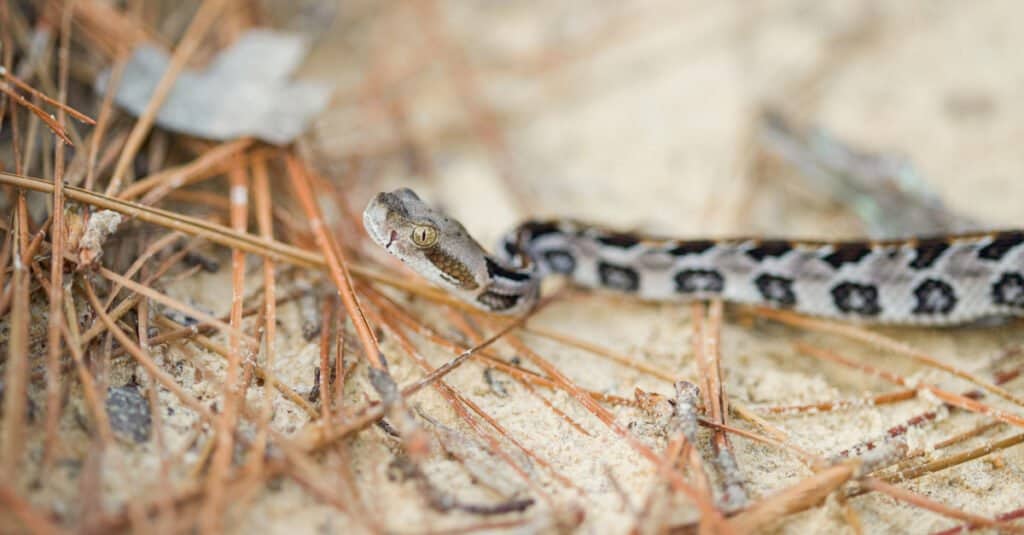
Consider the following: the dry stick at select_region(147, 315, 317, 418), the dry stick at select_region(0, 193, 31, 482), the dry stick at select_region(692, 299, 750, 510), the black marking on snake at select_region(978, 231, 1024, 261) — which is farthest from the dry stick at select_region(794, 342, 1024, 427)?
the dry stick at select_region(0, 193, 31, 482)

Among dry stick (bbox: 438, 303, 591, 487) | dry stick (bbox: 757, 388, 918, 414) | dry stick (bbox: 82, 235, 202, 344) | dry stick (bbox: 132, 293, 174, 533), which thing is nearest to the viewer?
dry stick (bbox: 132, 293, 174, 533)

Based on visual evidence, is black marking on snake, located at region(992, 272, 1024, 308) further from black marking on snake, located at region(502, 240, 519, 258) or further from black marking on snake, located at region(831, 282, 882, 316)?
black marking on snake, located at region(502, 240, 519, 258)

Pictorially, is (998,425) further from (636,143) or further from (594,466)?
(636,143)

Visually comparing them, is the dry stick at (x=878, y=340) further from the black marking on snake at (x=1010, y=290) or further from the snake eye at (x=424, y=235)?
the snake eye at (x=424, y=235)

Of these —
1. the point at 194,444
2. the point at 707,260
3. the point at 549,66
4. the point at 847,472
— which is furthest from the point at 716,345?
the point at 549,66

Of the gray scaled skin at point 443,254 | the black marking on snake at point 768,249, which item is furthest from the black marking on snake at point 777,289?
the gray scaled skin at point 443,254

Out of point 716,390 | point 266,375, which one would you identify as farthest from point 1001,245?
point 266,375
